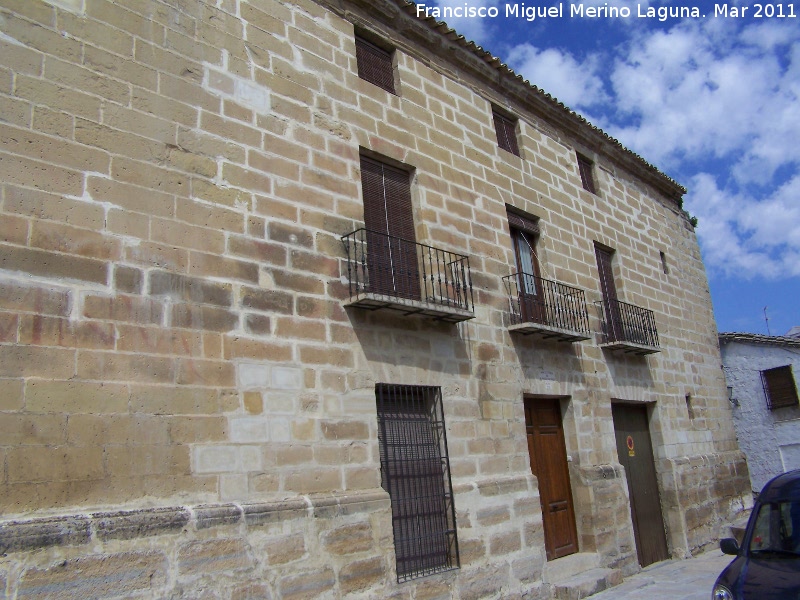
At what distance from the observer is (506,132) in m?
9.88

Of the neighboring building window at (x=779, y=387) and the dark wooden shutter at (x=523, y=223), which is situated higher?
the dark wooden shutter at (x=523, y=223)

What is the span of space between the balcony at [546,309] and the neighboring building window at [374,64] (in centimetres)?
272

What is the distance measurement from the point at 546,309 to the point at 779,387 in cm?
871

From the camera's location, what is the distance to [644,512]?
10523mm

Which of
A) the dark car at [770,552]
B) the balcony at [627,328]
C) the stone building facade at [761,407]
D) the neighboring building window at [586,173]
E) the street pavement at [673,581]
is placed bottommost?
the street pavement at [673,581]

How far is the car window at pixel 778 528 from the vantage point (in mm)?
4773

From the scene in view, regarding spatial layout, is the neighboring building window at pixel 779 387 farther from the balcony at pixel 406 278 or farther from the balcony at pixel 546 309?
the balcony at pixel 406 278

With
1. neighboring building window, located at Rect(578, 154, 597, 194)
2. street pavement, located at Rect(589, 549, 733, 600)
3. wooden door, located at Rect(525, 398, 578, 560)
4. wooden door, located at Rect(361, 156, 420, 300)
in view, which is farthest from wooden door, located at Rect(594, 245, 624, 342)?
wooden door, located at Rect(361, 156, 420, 300)

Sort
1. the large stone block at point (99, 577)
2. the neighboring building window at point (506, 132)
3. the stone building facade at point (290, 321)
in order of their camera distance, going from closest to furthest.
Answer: the large stone block at point (99, 577)
the stone building facade at point (290, 321)
the neighboring building window at point (506, 132)

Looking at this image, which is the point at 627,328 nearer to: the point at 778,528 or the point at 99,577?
the point at 778,528

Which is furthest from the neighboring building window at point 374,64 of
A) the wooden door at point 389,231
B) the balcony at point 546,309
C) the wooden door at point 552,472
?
the wooden door at point 552,472

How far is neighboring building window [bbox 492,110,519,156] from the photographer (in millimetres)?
9688

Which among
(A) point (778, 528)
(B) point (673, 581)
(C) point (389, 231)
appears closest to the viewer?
(A) point (778, 528)

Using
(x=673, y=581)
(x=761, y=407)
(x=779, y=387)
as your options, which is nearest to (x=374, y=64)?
(x=673, y=581)
